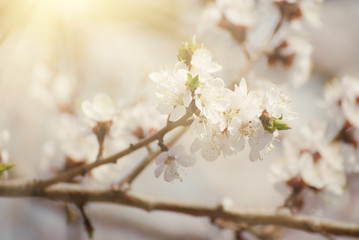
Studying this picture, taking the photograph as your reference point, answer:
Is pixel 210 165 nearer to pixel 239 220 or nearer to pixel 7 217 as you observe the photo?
pixel 7 217

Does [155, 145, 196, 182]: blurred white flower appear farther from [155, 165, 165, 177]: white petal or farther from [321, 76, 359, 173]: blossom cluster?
[321, 76, 359, 173]: blossom cluster

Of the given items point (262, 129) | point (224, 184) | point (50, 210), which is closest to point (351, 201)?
point (224, 184)

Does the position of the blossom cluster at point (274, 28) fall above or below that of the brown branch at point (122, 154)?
above

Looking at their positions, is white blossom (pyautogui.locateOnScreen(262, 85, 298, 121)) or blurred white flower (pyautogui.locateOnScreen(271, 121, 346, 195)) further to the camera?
blurred white flower (pyautogui.locateOnScreen(271, 121, 346, 195))

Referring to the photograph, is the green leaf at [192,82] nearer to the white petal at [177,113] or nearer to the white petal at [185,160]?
the white petal at [177,113]

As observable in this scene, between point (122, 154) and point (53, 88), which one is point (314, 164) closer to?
point (122, 154)

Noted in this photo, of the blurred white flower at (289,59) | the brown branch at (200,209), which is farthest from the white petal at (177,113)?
the blurred white flower at (289,59)

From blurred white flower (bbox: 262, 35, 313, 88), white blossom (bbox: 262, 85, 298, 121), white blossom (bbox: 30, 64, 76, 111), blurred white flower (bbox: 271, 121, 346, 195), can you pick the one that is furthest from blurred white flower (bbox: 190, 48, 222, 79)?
white blossom (bbox: 30, 64, 76, 111)
